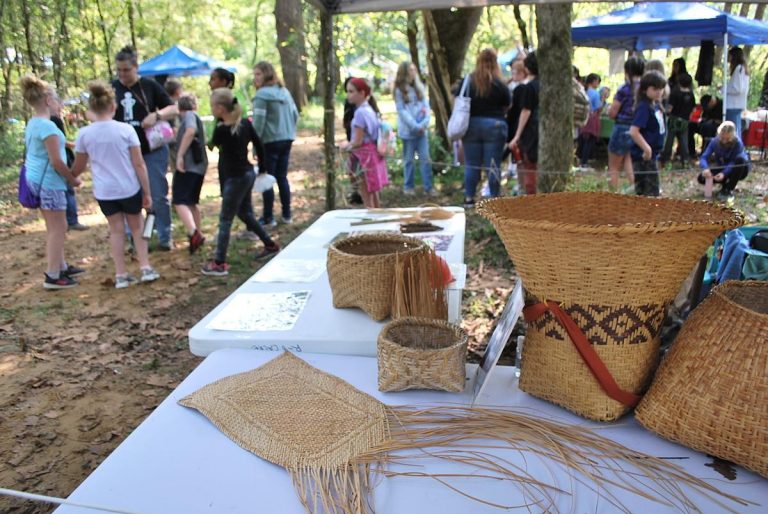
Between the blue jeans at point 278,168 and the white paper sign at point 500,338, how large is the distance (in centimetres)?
455

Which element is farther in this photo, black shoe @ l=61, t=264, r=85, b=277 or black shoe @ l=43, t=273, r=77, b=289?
black shoe @ l=61, t=264, r=85, b=277

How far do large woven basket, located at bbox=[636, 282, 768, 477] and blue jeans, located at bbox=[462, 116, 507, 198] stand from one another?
4.53 metres

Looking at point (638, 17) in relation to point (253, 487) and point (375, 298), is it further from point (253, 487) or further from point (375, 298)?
point (253, 487)

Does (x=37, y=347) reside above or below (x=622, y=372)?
below

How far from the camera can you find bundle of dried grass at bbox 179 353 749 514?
Result: 1.14 m

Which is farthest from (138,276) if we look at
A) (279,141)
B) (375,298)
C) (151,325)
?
(375,298)

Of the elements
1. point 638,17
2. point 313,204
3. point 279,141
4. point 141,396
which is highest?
point 638,17

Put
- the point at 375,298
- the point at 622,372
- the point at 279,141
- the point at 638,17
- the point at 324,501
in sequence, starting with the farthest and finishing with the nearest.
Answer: the point at 638,17, the point at 279,141, the point at 375,298, the point at 622,372, the point at 324,501

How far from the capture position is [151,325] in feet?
12.8

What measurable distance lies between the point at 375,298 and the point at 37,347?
109 inches

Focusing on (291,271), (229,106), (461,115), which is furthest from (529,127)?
(291,271)

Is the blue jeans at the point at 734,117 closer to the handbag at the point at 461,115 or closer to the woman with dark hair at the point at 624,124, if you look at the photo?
the woman with dark hair at the point at 624,124

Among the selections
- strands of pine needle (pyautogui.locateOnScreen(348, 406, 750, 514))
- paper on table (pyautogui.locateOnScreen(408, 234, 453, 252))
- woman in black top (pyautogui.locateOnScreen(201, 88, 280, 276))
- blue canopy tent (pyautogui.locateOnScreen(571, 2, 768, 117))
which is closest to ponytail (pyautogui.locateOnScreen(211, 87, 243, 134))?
woman in black top (pyautogui.locateOnScreen(201, 88, 280, 276))

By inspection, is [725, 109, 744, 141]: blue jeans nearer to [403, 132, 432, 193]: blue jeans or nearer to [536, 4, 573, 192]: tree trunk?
[403, 132, 432, 193]: blue jeans
